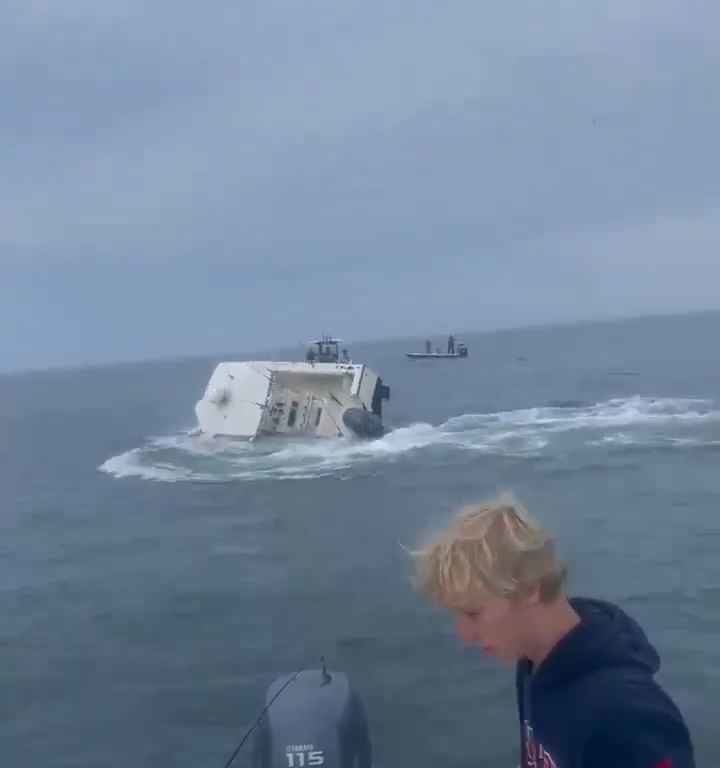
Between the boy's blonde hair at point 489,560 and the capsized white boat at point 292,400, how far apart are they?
114ft

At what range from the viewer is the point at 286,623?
50.0 feet

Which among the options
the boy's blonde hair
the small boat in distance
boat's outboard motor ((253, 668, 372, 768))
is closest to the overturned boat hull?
boat's outboard motor ((253, 668, 372, 768))

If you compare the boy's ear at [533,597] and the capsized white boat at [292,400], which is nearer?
the boy's ear at [533,597]

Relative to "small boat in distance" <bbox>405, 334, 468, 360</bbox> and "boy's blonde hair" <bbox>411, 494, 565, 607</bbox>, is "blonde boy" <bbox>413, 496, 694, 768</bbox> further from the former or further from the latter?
"small boat in distance" <bbox>405, 334, 468, 360</bbox>

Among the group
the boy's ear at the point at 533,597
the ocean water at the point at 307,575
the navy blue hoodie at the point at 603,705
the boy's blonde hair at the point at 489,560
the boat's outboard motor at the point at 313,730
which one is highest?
the boy's blonde hair at the point at 489,560

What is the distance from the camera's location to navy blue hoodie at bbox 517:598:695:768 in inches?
84.3

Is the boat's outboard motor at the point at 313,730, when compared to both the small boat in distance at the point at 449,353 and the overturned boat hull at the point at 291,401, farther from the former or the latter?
the small boat in distance at the point at 449,353

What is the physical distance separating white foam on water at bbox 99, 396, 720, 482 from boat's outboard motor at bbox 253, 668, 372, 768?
2307cm

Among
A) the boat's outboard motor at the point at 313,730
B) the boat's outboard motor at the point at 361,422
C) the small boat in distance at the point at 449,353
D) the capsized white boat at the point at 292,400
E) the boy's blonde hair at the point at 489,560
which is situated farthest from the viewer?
the small boat in distance at the point at 449,353

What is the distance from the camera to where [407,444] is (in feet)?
122

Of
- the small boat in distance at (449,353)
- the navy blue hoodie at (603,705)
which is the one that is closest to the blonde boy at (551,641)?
the navy blue hoodie at (603,705)

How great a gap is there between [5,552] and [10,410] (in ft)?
269

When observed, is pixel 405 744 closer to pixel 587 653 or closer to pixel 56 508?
pixel 587 653

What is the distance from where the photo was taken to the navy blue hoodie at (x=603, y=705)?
2141mm
